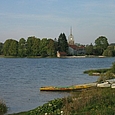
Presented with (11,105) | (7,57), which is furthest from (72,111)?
(7,57)

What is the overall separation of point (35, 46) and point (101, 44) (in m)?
38.1

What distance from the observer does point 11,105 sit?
73.9ft

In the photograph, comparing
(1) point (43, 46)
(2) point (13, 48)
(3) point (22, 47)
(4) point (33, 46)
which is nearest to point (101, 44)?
(1) point (43, 46)

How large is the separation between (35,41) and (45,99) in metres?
128

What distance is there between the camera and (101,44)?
166m

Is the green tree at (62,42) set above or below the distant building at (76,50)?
above

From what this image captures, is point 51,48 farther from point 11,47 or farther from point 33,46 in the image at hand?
point 11,47

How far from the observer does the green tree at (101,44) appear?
16238 cm

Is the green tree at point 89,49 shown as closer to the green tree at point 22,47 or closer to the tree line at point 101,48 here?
the tree line at point 101,48

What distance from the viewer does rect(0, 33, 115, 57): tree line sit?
150m

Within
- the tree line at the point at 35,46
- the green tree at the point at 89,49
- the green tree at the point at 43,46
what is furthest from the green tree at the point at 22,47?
the green tree at the point at 89,49

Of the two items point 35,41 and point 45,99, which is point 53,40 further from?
point 45,99

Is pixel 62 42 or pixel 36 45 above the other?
pixel 62 42

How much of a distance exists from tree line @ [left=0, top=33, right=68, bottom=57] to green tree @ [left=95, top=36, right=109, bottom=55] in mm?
18681
